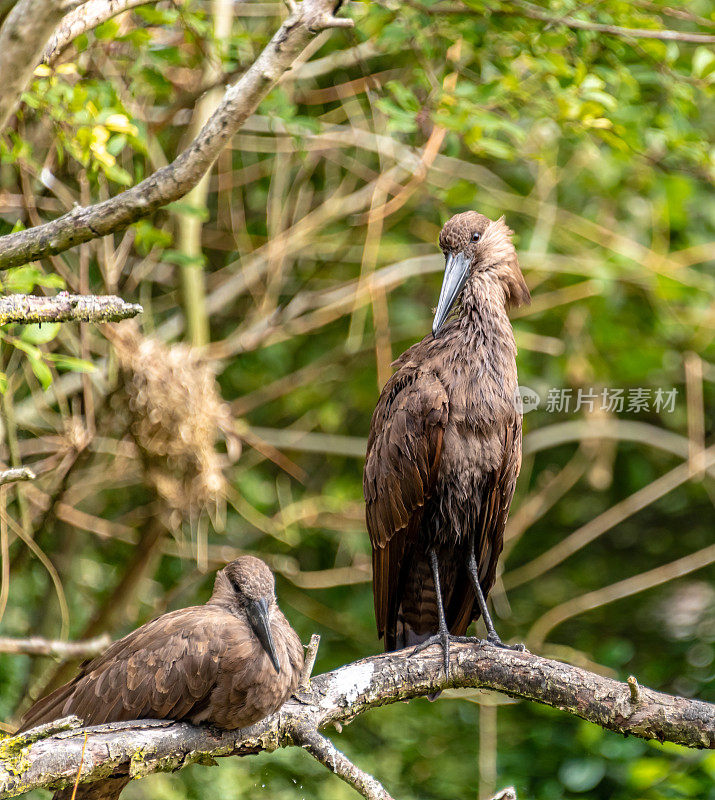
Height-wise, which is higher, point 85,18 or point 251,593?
point 85,18

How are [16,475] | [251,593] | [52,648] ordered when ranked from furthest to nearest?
[52,648] < [251,593] < [16,475]

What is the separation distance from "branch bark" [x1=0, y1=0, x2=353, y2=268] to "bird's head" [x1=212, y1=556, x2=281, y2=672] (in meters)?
1.32

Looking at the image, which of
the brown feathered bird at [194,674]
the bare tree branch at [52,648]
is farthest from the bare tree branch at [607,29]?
the bare tree branch at [52,648]

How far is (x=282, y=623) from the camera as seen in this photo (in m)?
3.30

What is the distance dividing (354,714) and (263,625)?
15.7 inches

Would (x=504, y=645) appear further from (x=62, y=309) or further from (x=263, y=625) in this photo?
(x=62, y=309)

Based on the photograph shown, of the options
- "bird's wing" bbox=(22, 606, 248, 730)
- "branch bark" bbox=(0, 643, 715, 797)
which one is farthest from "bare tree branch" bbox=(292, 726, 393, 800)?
"bird's wing" bbox=(22, 606, 248, 730)

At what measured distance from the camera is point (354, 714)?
3.11 meters

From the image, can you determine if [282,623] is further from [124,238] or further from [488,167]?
[488,167]

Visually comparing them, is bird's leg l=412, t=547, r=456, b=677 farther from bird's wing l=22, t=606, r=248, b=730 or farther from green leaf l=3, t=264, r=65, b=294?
green leaf l=3, t=264, r=65, b=294

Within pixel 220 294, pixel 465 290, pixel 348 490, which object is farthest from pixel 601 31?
pixel 348 490

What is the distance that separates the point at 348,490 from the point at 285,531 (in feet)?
1.57

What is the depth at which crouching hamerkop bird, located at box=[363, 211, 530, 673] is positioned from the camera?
355 cm

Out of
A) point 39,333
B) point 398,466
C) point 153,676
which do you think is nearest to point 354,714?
point 153,676
